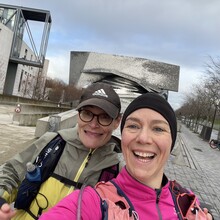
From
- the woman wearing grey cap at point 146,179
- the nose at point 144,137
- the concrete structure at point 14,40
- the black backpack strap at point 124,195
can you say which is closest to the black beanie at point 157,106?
the woman wearing grey cap at point 146,179

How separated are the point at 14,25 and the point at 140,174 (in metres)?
42.1

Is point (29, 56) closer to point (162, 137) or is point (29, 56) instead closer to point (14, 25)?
point (14, 25)

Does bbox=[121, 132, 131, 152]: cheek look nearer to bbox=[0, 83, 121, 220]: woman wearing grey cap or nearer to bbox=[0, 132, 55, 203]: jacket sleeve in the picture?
bbox=[0, 83, 121, 220]: woman wearing grey cap

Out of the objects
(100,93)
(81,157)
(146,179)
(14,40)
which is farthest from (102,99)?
(14,40)

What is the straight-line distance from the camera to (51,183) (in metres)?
1.91

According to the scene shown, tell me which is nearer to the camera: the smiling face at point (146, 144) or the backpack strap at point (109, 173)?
the smiling face at point (146, 144)

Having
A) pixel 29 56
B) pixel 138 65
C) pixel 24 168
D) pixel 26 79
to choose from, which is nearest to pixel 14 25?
pixel 26 79

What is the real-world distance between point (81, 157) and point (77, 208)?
0.72 m

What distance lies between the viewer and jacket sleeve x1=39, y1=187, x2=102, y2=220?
4.22ft

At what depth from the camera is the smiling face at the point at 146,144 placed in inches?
61.7

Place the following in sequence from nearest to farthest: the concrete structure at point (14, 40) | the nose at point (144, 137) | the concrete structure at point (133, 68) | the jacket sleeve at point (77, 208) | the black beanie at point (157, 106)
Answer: the jacket sleeve at point (77, 208) → the nose at point (144, 137) → the black beanie at point (157, 106) → the concrete structure at point (133, 68) → the concrete structure at point (14, 40)

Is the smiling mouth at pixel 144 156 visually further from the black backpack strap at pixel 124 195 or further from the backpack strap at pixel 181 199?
the backpack strap at pixel 181 199

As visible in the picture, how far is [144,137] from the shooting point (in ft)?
5.08

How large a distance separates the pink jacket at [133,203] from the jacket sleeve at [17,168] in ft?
2.39
